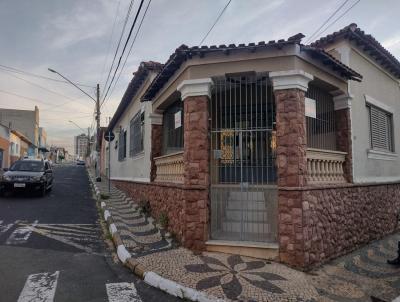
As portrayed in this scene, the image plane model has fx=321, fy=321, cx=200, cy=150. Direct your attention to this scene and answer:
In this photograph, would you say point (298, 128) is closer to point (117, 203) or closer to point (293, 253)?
point (293, 253)

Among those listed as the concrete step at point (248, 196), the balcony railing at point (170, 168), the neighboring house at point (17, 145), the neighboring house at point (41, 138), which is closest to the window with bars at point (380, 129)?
the concrete step at point (248, 196)

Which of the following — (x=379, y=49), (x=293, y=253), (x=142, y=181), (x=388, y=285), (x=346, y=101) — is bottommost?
(x=388, y=285)

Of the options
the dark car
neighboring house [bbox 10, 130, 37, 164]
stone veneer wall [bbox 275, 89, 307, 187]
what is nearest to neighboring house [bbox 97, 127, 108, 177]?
neighboring house [bbox 10, 130, 37, 164]

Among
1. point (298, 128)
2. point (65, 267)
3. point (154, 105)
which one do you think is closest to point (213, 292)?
point (65, 267)

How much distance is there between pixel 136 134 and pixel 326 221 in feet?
27.9

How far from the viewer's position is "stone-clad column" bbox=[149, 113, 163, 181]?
934cm

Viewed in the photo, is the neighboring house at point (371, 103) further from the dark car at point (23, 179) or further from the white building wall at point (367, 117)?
the dark car at point (23, 179)

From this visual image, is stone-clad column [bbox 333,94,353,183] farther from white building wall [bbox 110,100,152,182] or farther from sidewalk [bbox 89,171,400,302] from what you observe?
white building wall [bbox 110,100,152,182]

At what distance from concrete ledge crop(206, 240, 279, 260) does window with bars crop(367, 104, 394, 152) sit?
4898 mm

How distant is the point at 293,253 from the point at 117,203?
8.10m

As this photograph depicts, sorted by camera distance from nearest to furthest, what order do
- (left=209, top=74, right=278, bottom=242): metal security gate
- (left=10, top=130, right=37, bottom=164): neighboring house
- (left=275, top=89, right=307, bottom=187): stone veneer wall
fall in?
(left=275, top=89, right=307, bottom=187): stone veneer wall
(left=209, top=74, right=278, bottom=242): metal security gate
(left=10, top=130, right=37, bottom=164): neighboring house

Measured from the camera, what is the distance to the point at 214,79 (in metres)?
6.41

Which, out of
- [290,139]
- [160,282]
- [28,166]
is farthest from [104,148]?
[160,282]

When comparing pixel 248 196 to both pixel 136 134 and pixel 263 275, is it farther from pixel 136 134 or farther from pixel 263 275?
pixel 136 134
